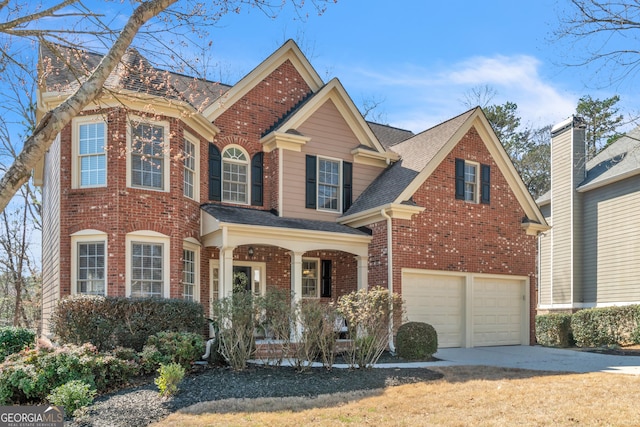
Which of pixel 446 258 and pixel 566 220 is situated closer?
pixel 446 258

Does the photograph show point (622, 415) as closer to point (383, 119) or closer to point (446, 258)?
point (446, 258)

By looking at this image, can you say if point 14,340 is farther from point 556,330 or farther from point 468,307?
point 556,330

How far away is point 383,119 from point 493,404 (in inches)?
992

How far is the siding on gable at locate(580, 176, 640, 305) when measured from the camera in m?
18.9

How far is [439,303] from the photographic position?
15.1 m

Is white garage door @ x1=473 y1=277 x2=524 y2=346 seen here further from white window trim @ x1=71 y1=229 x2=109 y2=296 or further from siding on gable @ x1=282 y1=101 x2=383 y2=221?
white window trim @ x1=71 y1=229 x2=109 y2=296

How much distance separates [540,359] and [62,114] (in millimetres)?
11356

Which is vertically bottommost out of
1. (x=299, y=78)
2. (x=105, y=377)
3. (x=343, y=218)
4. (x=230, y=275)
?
(x=105, y=377)

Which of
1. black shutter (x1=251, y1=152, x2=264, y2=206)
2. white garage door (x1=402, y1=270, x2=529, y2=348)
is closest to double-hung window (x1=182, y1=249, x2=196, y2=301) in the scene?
black shutter (x1=251, y1=152, x2=264, y2=206)

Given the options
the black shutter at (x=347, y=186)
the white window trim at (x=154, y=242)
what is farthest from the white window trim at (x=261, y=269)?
the black shutter at (x=347, y=186)

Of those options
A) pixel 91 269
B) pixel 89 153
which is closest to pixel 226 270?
pixel 91 269

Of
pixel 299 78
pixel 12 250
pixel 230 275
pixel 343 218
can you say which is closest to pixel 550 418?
pixel 230 275

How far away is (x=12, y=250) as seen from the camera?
2561cm

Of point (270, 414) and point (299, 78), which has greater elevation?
point (299, 78)
